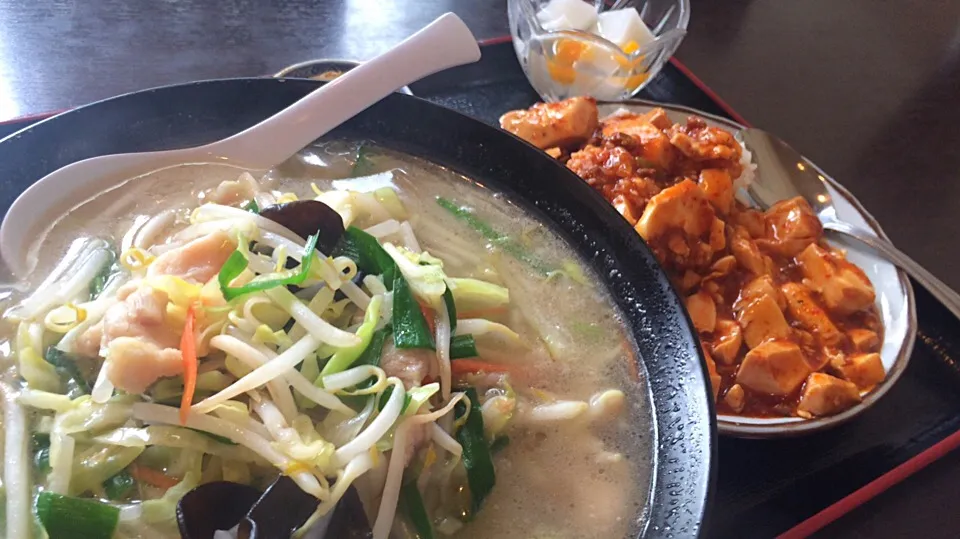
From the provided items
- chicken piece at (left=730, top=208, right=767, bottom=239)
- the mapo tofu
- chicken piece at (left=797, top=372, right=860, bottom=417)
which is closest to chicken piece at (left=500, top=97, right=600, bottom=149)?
the mapo tofu

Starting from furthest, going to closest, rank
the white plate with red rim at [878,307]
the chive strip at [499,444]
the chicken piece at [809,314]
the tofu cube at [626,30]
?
the tofu cube at [626,30], the chicken piece at [809,314], the white plate with red rim at [878,307], the chive strip at [499,444]

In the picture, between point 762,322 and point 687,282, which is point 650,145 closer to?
point 687,282

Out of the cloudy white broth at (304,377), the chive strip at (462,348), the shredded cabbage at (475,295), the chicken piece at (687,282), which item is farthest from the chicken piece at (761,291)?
the chive strip at (462,348)

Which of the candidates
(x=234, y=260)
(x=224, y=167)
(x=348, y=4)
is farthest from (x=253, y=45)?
(x=234, y=260)

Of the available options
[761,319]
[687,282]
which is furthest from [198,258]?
[761,319]

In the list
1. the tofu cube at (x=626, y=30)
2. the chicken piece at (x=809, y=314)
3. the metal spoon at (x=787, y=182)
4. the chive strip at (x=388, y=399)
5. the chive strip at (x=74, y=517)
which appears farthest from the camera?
the tofu cube at (x=626, y=30)

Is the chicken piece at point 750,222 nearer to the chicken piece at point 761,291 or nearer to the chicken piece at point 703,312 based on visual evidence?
the chicken piece at point 761,291

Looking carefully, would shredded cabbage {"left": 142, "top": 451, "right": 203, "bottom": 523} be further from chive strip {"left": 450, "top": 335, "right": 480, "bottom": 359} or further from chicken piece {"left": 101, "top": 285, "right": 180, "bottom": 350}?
chive strip {"left": 450, "top": 335, "right": 480, "bottom": 359}
